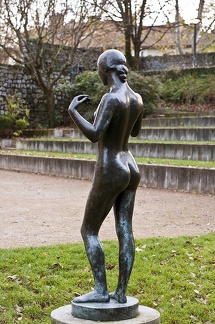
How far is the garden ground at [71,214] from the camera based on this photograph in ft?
30.1

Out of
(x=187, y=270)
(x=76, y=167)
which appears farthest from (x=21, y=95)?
(x=187, y=270)

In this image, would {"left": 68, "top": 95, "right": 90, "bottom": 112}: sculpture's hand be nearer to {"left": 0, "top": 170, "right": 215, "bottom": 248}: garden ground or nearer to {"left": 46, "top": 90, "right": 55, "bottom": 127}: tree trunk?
{"left": 0, "top": 170, "right": 215, "bottom": 248}: garden ground

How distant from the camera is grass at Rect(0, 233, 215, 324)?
6.54 m

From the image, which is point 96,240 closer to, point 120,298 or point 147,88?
point 120,298

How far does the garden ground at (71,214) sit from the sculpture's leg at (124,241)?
12.2ft

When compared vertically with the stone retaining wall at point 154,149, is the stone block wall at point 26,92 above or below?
above

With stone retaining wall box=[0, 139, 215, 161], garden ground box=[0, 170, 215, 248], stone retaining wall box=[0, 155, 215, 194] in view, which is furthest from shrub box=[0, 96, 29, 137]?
garden ground box=[0, 170, 215, 248]

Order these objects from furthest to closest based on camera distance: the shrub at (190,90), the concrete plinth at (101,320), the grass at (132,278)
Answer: the shrub at (190,90), the grass at (132,278), the concrete plinth at (101,320)

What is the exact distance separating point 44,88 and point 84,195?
15974 millimetres

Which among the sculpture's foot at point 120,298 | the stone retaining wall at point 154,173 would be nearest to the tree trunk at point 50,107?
the stone retaining wall at point 154,173

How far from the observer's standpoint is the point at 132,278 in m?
7.26

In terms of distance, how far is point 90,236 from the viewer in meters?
4.93

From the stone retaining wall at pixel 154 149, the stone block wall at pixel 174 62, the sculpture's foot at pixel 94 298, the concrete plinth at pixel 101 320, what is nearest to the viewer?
the concrete plinth at pixel 101 320

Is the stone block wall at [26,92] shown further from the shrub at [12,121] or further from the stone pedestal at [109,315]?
the stone pedestal at [109,315]
